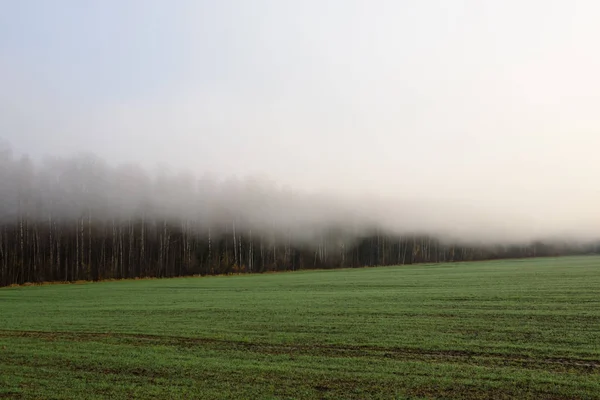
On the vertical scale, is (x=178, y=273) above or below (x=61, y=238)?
below

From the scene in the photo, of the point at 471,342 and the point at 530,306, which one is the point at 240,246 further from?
the point at 471,342

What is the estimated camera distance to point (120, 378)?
543 inches

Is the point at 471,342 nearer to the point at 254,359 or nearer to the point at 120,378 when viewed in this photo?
the point at 254,359

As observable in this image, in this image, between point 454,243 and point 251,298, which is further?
point 454,243

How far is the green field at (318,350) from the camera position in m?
12.5

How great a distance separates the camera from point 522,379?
12.9m

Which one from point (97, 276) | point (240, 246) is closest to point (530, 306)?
point (97, 276)

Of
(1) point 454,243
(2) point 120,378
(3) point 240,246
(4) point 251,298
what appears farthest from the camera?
(1) point 454,243

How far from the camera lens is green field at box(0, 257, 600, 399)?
1253cm

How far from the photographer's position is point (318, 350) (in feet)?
55.5

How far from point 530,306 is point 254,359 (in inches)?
616

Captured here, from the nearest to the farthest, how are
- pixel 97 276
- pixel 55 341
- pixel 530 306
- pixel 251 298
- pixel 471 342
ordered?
pixel 471 342, pixel 55 341, pixel 530 306, pixel 251 298, pixel 97 276

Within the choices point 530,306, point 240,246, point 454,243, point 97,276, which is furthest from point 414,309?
point 454,243

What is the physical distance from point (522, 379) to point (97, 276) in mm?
66712
